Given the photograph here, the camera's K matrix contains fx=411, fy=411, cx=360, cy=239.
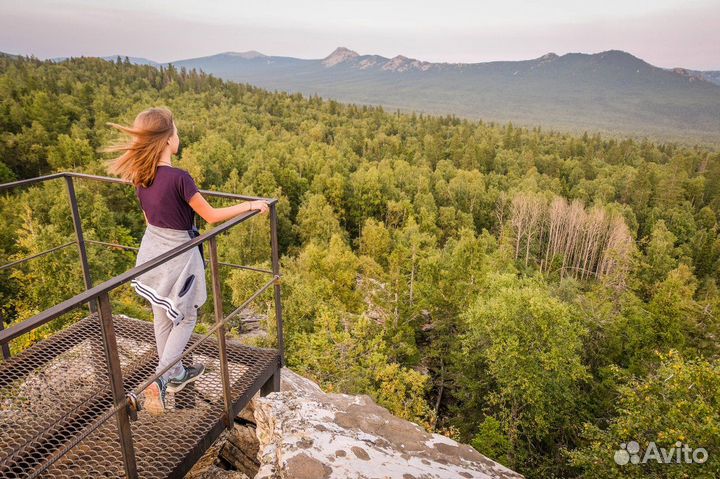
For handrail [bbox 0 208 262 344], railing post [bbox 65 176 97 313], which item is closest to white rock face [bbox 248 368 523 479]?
handrail [bbox 0 208 262 344]

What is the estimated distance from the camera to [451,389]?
98.1 ft

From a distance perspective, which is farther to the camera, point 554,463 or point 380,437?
point 554,463

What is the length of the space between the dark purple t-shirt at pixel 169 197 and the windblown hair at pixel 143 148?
0.10 metres

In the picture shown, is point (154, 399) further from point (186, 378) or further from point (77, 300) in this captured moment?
point (77, 300)

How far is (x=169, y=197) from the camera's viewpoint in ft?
Result: 12.8

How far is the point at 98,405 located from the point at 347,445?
2787mm

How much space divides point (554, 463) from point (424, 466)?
21616mm

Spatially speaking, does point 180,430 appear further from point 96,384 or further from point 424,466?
point 424,466

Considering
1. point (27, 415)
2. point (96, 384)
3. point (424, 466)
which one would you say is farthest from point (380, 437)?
point (27, 415)

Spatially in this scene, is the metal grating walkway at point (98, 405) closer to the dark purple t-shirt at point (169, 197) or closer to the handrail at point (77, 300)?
the handrail at point (77, 300)

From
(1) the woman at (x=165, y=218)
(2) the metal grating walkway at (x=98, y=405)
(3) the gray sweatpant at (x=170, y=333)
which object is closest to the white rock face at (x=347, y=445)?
(2) the metal grating walkway at (x=98, y=405)

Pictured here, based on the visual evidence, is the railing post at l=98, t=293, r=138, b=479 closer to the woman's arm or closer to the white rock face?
the woman's arm

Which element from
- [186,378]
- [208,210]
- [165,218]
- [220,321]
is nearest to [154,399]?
[186,378]

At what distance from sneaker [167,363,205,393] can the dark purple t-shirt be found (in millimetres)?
1797
